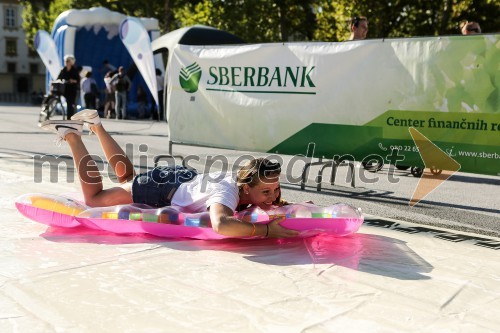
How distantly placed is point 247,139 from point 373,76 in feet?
6.33

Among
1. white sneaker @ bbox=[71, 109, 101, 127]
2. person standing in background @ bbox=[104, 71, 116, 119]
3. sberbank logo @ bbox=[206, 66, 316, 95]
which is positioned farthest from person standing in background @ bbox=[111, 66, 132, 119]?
white sneaker @ bbox=[71, 109, 101, 127]

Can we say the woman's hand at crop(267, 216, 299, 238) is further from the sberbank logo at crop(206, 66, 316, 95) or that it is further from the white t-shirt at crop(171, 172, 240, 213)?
the sberbank logo at crop(206, 66, 316, 95)

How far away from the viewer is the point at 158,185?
449 centimetres

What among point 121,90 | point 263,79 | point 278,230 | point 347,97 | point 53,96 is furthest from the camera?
point 121,90

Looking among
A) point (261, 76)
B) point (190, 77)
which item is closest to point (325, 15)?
point (190, 77)

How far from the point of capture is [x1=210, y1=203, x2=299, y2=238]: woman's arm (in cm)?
381

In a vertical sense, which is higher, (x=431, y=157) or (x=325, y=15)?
(x=325, y=15)

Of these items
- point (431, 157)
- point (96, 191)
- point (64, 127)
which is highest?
point (64, 127)

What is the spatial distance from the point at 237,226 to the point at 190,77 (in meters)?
4.89

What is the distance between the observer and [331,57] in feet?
23.1

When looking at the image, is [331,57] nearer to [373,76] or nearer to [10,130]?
[373,76]

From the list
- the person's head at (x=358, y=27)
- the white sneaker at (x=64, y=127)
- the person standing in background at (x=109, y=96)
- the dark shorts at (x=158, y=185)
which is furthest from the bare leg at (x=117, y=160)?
the person standing in background at (x=109, y=96)

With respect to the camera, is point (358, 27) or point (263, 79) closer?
point (263, 79)

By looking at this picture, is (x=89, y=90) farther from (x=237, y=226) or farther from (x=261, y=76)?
(x=237, y=226)
